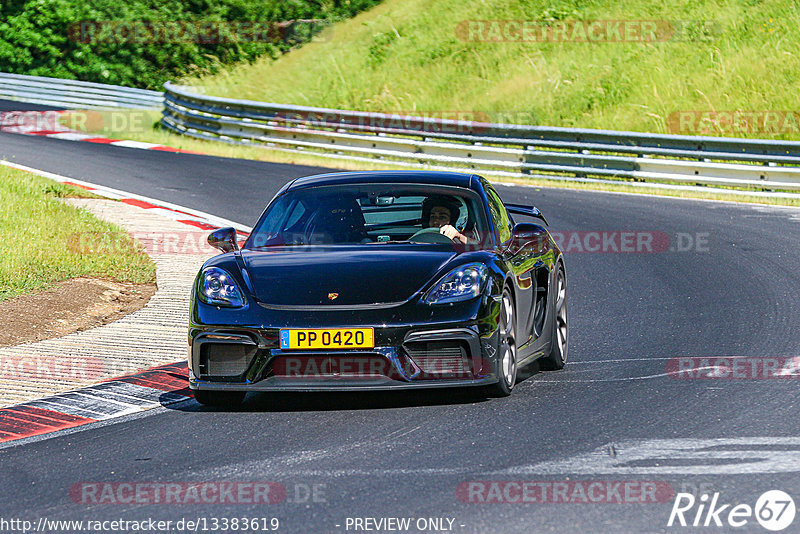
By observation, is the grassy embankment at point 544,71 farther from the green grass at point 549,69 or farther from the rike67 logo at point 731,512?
the rike67 logo at point 731,512

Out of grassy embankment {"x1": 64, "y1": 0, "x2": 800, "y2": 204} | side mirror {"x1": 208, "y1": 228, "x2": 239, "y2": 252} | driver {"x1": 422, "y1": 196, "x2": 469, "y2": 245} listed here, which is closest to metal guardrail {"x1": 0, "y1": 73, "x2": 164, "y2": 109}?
grassy embankment {"x1": 64, "y1": 0, "x2": 800, "y2": 204}

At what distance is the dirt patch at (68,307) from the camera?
9930mm

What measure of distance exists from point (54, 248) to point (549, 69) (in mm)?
20981

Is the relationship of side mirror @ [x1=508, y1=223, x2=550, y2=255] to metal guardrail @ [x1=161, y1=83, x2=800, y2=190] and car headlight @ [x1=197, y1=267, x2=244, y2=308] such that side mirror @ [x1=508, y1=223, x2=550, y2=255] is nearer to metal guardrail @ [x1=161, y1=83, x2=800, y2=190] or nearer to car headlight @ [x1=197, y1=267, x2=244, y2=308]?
car headlight @ [x1=197, y1=267, x2=244, y2=308]

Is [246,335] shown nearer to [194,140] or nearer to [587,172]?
[587,172]

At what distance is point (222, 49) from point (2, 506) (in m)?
38.4

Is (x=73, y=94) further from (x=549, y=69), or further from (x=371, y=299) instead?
(x=371, y=299)

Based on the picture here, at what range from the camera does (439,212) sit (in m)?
8.18

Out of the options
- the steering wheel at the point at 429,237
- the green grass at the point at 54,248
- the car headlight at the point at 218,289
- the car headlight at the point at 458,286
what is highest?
the steering wheel at the point at 429,237

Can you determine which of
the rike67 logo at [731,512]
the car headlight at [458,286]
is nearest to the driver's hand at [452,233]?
the car headlight at [458,286]

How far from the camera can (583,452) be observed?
5957 mm

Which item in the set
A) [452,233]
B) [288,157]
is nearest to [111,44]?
[288,157]

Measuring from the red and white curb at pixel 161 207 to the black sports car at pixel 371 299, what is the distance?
683 cm

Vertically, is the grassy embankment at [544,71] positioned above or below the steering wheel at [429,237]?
below
